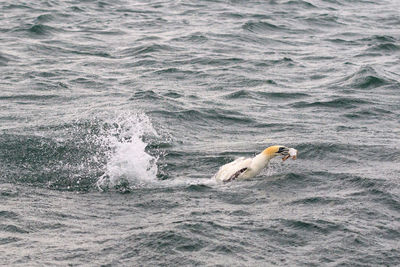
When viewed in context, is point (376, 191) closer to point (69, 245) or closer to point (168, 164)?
point (168, 164)

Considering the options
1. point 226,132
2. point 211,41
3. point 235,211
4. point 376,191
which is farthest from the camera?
point 211,41

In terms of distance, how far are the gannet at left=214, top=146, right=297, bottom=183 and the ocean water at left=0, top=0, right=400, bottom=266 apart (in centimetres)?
16

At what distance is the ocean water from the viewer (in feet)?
24.1

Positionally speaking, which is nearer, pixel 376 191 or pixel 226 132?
pixel 376 191

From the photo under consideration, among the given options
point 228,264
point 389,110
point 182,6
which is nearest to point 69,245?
point 228,264

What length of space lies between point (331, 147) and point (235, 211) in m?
3.30

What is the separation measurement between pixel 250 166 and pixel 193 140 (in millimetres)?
2322

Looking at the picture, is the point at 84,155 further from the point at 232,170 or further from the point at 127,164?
the point at 232,170

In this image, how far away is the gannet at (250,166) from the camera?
9477mm

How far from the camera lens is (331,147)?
36.1 ft

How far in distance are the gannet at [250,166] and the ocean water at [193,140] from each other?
162 millimetres

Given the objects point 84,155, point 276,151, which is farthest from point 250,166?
point 84,155

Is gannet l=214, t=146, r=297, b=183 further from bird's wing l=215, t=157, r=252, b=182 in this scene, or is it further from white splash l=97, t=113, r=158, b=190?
white splash l=97, t=113, r=158, b=190

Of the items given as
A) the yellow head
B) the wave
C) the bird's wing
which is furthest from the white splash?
the yellow head
